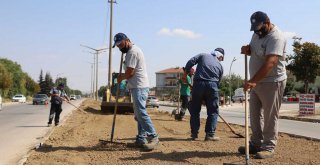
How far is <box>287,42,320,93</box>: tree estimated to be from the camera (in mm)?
41375

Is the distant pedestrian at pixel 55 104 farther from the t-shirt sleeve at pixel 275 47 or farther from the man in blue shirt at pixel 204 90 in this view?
the t-shirt sleeve at pixel 275 47

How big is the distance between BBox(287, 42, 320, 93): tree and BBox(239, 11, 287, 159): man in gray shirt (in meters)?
37.0

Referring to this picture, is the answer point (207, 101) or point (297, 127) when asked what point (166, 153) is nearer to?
point (207, 101)

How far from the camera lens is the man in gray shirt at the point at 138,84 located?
270 inches

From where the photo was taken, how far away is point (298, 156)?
19.8ft

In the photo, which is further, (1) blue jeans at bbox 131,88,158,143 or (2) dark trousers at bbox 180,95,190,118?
(2) dark trousers at bbox 180,95,190,118

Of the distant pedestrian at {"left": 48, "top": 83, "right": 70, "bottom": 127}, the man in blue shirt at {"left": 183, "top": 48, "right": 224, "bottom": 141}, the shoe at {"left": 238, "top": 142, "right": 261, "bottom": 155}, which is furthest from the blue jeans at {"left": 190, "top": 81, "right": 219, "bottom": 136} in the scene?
the distant pedestrian at {"left": 48, "top": 83, "right": 70, "bottom": 127}

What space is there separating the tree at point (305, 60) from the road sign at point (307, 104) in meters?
20.1

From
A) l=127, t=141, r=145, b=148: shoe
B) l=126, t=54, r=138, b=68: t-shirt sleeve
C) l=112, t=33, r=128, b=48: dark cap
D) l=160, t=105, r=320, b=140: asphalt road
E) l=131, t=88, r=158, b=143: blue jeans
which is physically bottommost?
l=160, t=105, r=320, b=140: asphalt road

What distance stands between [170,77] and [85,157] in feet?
530

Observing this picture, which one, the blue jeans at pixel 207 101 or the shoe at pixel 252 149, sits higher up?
the blue jeans at pixel 207 101

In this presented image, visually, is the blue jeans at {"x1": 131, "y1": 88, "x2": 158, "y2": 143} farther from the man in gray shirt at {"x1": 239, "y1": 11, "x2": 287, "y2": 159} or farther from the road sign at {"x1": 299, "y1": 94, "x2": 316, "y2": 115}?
the road sign at {"x1": 299, "y1": 94, "x2": 316, "y2": 115}

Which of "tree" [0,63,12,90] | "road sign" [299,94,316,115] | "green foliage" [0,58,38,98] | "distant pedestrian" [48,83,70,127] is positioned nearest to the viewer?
"distant pedestrian" [48,83,70,127]

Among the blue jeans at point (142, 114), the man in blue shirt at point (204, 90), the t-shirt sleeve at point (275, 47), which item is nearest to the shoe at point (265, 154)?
the t-shirt sleeve at point (275, 47)
